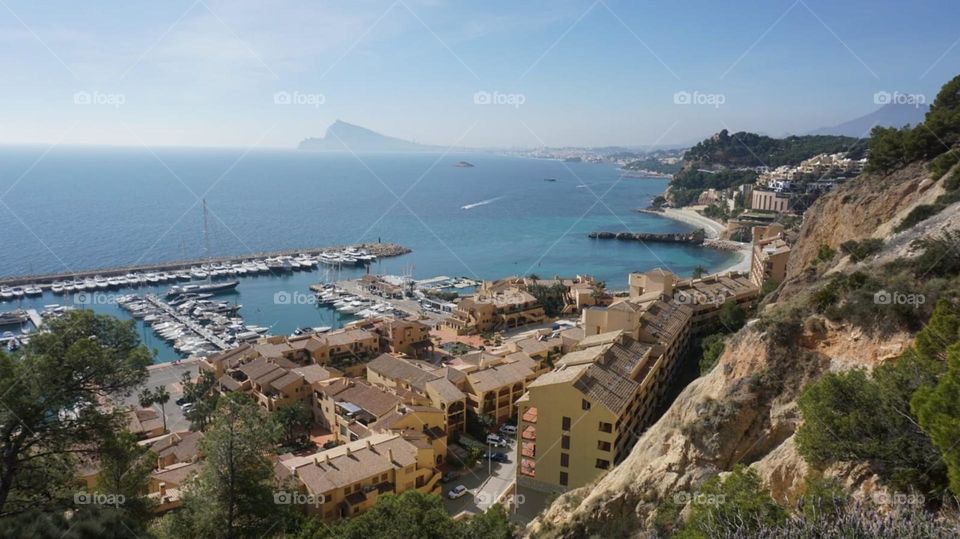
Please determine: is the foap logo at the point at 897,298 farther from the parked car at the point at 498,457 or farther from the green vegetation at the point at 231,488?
the parked car at the point at 498,457

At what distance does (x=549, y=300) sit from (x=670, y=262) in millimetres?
27615

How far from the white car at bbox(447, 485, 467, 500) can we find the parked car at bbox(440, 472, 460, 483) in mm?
675

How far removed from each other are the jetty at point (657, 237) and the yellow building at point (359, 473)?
60059 mm

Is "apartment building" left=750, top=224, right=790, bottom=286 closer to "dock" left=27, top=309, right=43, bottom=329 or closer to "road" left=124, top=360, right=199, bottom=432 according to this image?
Answer: "road" left=124, top=360, right=199, bottom=432

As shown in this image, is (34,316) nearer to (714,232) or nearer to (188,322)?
(188,322)

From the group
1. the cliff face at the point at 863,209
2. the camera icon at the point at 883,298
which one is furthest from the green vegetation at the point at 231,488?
the cliff face at the point at 863,209

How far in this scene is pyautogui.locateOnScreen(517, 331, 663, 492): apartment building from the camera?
14852 mm

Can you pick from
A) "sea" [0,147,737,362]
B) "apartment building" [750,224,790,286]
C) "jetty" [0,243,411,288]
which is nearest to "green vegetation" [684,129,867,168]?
"sea" [0,147,737,362]

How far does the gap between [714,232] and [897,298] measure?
69463 millimetres

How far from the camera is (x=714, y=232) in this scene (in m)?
74.9

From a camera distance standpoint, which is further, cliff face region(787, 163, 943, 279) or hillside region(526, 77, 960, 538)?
cliff face region(787, 163, 943, 279)

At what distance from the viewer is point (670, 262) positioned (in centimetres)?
6184

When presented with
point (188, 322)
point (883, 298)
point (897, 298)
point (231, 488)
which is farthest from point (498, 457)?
point (188, 322)

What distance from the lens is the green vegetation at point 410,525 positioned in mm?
10594
